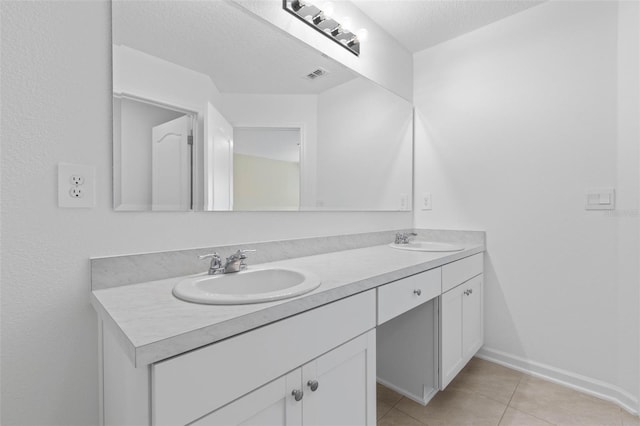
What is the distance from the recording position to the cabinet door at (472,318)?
1778mm

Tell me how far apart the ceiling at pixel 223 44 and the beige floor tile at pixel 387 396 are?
1.68 meters

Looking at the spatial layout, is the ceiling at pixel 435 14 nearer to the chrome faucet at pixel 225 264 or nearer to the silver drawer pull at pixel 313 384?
the chrome faucet at pixel 225 264

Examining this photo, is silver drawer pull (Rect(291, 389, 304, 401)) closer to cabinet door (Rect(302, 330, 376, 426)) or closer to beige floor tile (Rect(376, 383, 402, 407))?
cabinet door (Rect(302, 330, 376, 426))

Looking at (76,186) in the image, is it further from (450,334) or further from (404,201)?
(404,201)

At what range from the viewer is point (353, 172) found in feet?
6.29

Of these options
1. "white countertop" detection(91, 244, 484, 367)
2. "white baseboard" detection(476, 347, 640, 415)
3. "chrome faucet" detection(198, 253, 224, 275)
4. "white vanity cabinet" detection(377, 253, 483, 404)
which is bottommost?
"white baseboard" detection(476, 347, 640, 415)

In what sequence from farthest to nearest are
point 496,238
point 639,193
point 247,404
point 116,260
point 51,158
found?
point 496,238
point 639,193
point 116,260
point 51,158
point 247,404

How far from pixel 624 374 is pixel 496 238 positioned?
89cm

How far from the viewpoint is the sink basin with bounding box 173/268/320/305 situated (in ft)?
2.65

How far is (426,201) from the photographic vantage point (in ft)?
7.63

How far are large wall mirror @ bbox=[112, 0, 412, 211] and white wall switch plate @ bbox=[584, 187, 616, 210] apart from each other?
1219mm

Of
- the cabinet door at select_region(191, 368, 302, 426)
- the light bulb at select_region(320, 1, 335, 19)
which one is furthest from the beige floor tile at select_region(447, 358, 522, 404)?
the light bulb at select_region(320, 1, 335, 19)

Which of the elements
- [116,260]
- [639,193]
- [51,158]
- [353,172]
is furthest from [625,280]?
[51,158]

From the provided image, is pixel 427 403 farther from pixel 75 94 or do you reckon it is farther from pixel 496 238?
pixel 75 94
